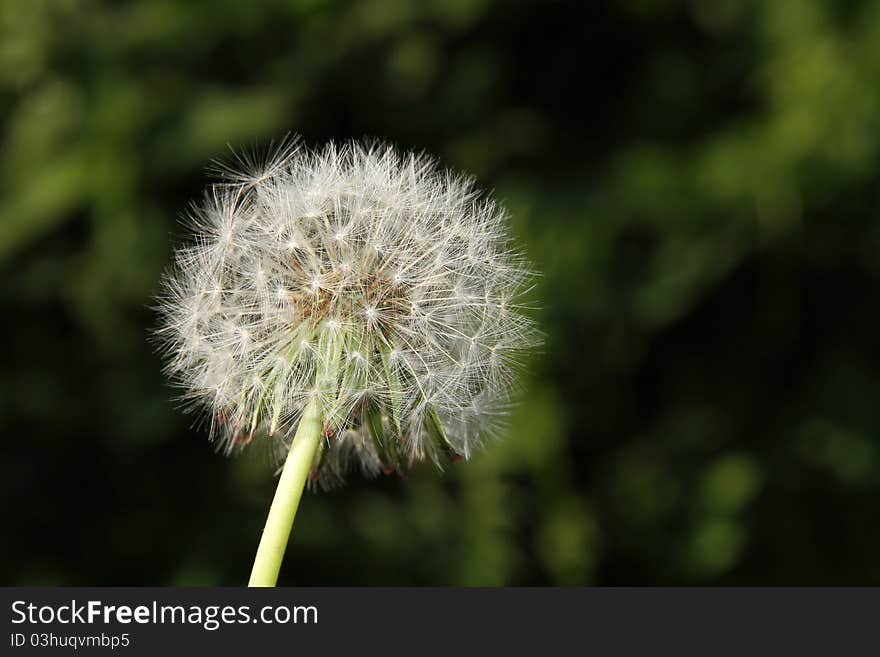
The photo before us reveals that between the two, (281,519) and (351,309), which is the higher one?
(351,309)

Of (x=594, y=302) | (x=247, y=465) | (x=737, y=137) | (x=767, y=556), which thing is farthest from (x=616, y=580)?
(x=737, y=137)

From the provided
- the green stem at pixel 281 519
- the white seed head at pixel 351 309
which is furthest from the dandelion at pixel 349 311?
the green stem at pixel 281 519

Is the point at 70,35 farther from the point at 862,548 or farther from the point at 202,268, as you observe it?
the point at 862,548

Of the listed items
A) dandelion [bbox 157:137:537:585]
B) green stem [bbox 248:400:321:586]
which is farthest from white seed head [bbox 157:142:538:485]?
green stem [bbox 248:400:321:586]

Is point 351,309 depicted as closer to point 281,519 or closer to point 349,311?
point 349,311

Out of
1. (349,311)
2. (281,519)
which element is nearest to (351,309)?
(349,311)

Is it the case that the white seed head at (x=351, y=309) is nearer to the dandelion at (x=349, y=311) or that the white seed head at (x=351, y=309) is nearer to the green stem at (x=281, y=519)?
the dandelion at (x=349, y=311)

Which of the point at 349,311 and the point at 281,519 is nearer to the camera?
the point at 281,519

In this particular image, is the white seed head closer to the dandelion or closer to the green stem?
the dandelion
